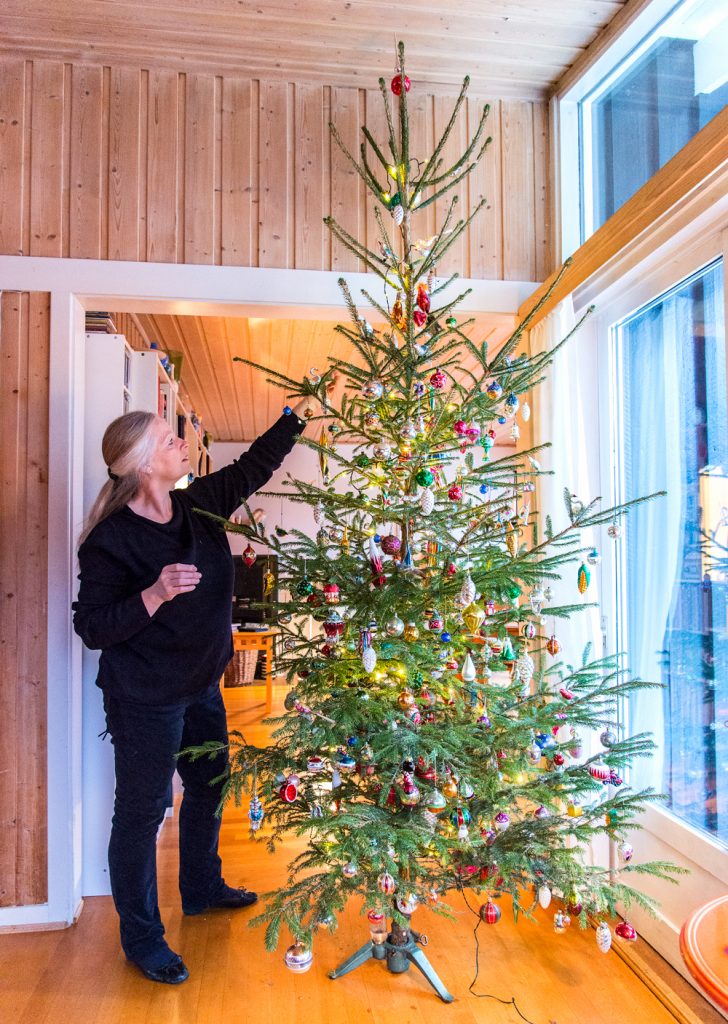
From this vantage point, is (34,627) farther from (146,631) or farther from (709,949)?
(709,949)

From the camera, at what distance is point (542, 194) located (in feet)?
8.78

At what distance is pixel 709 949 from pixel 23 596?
7.09 feet

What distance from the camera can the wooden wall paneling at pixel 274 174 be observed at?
2.51 m

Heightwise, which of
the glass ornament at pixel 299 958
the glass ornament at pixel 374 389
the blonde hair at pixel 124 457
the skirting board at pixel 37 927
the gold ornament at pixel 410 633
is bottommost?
the skirting board at pixel 37 927

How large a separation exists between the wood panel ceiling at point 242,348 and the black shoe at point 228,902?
216 centimetres

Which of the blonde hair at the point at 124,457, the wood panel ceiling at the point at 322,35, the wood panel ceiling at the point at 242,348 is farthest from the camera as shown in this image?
the wood panel ceiling at the point at 242,348

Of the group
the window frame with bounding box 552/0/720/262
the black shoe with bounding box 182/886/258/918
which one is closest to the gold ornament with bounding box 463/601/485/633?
the black shoe with bounding box 182/886/258/918

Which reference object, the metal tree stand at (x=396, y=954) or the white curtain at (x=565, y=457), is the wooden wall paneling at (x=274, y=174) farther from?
the metal tree stand at (x=396, y=954)

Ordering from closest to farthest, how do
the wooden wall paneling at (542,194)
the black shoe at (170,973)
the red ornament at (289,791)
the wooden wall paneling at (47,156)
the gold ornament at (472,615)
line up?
the gold ornament at (472,615)
the red ornament at (289,791)
the black shoe at (170,973)
the wooden wall paneling at (47,156)
the wooden wall paneling at (542,194)

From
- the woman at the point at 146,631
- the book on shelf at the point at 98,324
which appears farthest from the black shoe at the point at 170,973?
the book on shelf at the point at 98,324

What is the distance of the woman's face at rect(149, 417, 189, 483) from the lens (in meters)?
2.08

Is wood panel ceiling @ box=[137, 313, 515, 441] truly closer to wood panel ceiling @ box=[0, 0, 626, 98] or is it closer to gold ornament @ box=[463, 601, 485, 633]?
wood panel ceiling @ box=[0, 0, 626, 98]

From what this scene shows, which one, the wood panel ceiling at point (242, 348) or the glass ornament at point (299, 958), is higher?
the wood panel ceiling at point (242, 348)

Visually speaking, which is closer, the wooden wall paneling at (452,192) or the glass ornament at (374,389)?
the glass ornament at (374,389)
